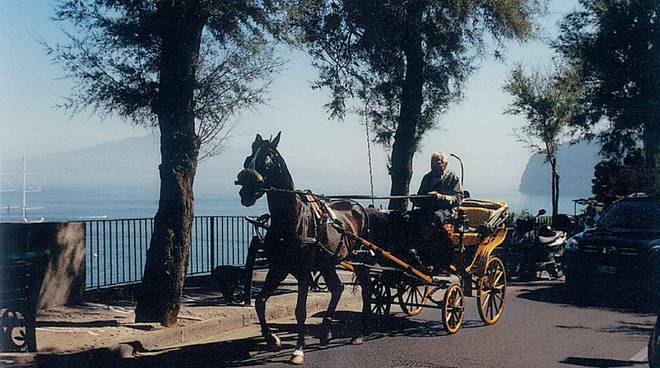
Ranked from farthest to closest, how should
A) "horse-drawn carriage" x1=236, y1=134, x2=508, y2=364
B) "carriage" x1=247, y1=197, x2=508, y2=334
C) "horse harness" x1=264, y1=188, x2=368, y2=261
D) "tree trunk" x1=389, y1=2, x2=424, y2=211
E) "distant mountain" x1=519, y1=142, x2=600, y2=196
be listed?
"distant mountain" x1=519, y1=142, x2=600, y2=196, "tree trunk" x1=389, y1=2, x2=424, y2=211, "carriage" x1=247, y1=197, x2=508, y2=334, "horse harness" x1=264, y1=188, x2=368, y2=261, "horse-drawn carriage" x1=236, y1=134, x2=508, y2=364

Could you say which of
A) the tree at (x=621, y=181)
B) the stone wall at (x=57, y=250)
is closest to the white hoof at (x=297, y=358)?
the stone wall at (x=57, y=250)

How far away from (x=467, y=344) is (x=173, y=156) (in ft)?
15.1

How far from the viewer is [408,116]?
18.4 m

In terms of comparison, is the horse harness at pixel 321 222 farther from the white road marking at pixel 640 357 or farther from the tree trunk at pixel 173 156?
the white road marking at pixel 640 357

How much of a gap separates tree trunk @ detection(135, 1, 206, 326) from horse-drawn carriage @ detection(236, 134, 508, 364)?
210cm

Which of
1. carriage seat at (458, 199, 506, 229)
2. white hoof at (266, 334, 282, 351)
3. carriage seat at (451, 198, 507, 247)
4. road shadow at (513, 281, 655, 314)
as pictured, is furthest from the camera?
road shadow at (513, 281, 655, 314)

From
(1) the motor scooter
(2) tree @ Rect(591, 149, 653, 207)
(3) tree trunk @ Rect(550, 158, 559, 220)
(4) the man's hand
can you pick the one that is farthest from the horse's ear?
(3) tree trunk @ Rect(550, 158, 559, 220)

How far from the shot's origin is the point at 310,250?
9.51 m

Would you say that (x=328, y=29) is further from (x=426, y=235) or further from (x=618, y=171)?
(x=618, y=171)

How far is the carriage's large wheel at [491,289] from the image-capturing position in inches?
466

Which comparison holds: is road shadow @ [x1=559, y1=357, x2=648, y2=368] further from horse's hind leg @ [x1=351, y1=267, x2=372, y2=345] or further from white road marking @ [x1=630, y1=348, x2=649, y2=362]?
horse's hind leg @ [x1=351, y1=267, x2=372, y2=345]

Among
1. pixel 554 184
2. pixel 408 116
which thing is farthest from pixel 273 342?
pixel 554 184

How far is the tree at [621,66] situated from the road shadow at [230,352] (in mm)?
17853

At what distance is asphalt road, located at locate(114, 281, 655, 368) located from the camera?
30.4 ft
